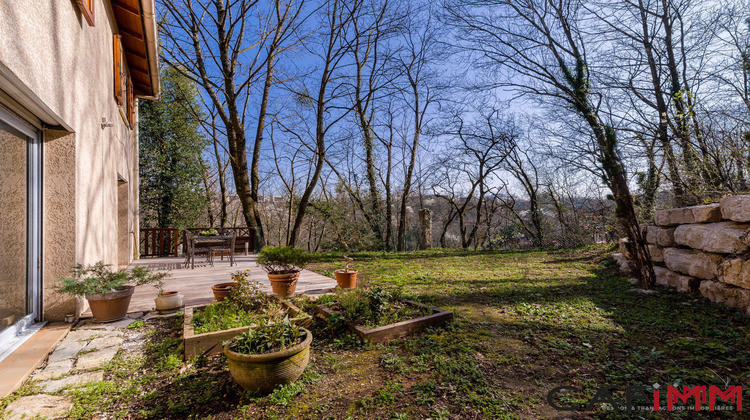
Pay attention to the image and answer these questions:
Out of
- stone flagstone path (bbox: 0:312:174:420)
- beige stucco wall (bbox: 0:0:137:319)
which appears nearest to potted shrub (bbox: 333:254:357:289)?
stone flagstone path (bbox: 0:312:174:420)

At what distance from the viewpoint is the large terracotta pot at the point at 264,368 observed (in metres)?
1.91

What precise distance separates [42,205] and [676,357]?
201 inches

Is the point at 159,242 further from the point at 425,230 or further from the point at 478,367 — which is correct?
the point at 478,367

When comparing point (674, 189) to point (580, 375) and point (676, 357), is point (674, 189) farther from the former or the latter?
point (580, 375)

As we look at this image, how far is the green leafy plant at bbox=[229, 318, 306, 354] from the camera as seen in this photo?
2.05 meters

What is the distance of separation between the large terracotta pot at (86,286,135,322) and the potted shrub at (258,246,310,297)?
4.33 feet

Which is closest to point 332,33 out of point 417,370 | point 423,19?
point 423,19

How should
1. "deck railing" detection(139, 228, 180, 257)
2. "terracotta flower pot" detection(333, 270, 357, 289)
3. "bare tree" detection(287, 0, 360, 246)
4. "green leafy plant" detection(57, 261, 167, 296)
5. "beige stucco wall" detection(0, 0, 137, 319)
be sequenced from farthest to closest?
"bare tree" detection(287, 0, 360, 246)
"deck railing" detection(139, 228, 180, 257)
"terracotta flower pot" detection(333, 270, 357, 289)
"green leafy plant" detection(57, 261, 167, 296)
"beige stucco wall" detection(0, 0, 137, 319)

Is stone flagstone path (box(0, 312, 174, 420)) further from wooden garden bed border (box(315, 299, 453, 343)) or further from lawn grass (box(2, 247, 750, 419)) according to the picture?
wooden garden bed border (box(315, 299, 453, 343))

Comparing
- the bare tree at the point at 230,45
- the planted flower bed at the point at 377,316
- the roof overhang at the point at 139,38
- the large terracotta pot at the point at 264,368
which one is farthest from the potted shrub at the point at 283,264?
the bare tree at the point at 230,45

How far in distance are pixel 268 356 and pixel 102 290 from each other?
2.15 meters

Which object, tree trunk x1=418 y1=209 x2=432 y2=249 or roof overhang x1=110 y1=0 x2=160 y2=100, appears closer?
roof overhang x1=110 y1=0 x2=160 y2=100

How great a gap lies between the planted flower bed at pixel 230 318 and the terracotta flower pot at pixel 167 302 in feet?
1.06

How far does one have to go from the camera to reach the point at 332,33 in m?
9.84
